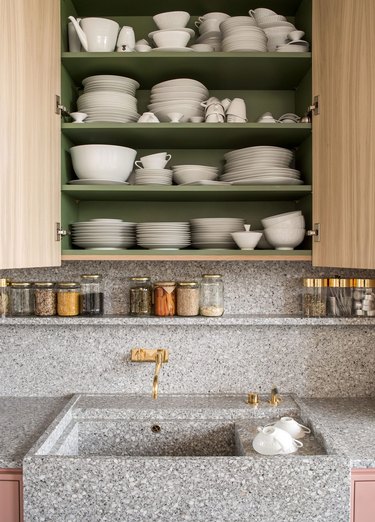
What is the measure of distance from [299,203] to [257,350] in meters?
0.60

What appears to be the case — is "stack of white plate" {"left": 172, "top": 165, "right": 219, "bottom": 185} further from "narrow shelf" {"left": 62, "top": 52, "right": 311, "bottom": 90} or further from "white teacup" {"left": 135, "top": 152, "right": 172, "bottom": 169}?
"narrow shelf" {"left": 62, "top": 52, "right": 311, "bottom": 90}

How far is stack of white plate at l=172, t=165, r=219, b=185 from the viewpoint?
1774mm

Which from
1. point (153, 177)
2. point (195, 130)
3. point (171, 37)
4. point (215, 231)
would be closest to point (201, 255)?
point (215, 231)

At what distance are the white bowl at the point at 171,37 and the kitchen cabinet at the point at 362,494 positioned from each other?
1.46 m

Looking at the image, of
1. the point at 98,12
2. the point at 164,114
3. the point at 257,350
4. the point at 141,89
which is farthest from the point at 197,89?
the point at 257,350

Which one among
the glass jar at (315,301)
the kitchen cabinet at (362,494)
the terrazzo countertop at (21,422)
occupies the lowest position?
the kitchen cabinet at (362,494)

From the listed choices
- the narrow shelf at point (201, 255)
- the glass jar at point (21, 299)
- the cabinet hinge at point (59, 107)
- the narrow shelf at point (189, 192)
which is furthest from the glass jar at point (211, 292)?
the cabinet hinge at point (59, 107)

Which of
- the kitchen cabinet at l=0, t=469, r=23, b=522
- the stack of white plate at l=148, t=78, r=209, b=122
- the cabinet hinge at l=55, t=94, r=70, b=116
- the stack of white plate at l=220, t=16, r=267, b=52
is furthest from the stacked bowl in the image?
the kitchen cabinet at l=0, t=469, r=23, b=522

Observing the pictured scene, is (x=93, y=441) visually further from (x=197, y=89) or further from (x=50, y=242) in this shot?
(x=197, y=89)

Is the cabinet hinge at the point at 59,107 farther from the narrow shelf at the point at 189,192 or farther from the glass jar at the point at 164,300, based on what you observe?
the glass jar at the point at 164,300

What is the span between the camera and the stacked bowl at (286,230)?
1729mm

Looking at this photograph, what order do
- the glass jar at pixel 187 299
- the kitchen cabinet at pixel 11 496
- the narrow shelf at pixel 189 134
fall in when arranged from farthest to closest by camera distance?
the glass jar at pixel 187 299 < the narrow shelf at pixel 189 134 < the kitchen cabinet at pixel 11 496

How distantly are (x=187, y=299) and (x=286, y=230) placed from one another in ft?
1.43

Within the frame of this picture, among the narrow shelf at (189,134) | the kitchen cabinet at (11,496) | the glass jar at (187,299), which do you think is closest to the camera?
the kitchen cabinet at (11,496)
